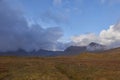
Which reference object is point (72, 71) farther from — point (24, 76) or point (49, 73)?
point (24, 76)

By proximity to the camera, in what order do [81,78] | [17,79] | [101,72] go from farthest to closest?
[101,72]
[81,78]
[17,79]

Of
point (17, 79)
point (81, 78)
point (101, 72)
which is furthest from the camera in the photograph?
point (101, 72)

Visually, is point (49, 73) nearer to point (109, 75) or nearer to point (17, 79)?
point (17, 79)

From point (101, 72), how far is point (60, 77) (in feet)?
53.3

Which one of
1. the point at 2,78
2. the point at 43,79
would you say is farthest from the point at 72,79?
the point at 2,78

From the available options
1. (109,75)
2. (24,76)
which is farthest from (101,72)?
(24,76)

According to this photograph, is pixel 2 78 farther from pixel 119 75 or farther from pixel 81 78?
pixel 119 75

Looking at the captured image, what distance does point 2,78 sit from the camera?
7331cm

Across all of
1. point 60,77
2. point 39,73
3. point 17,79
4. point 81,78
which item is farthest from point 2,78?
point 81,78

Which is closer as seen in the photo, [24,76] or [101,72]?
[24,76]

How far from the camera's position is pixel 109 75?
257 feet

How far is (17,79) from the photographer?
70.6 metres

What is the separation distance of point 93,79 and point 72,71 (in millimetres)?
12391

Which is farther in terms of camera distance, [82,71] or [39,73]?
[82,71]
